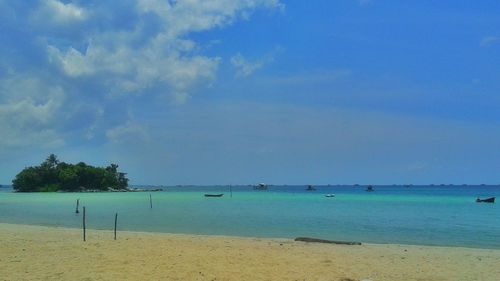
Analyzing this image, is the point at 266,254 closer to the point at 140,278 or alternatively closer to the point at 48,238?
the point at 140,278

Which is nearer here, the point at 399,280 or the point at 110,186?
the point at 399,280

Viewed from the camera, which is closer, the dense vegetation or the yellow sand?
the yellow sand

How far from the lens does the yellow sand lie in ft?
48.5

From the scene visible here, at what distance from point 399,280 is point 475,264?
5.22 m

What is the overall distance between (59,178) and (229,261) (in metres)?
138

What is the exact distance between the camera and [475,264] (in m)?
18.1

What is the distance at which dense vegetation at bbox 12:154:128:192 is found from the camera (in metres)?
143

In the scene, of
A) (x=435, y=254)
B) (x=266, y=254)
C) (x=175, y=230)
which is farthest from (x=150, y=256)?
(x=175, y=230)

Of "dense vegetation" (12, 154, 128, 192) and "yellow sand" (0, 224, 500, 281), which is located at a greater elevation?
"dense vegetation" (12, 154, 128, 192)

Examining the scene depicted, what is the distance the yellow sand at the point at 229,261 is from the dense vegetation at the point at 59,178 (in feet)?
413

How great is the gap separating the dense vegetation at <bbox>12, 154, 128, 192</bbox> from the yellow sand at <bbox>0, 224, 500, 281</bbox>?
4961 inches

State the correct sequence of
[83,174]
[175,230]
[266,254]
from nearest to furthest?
1. [266,254]
2. [175,230]
3. [83,174]

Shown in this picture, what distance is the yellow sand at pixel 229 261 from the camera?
14791 millimetres

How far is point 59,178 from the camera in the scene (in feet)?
472
